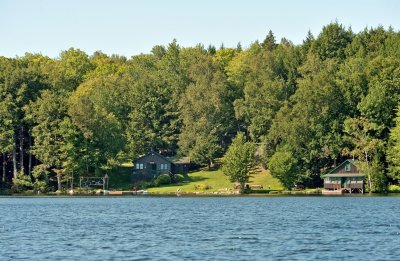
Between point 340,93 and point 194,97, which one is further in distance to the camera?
point 194,97

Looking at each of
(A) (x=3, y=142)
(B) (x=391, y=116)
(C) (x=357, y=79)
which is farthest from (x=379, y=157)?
(A) (x=3, y=142)

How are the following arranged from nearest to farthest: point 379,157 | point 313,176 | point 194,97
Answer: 1. point 379,157
2. point 313,176
3. point 194,97

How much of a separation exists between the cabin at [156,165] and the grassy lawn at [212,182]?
5162 mm

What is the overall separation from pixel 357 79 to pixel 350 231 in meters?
81.9

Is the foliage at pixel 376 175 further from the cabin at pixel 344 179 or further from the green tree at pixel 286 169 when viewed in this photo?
the green tree at pixel 286 169

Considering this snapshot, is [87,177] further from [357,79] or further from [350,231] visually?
[350,231]

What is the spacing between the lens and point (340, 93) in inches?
5408

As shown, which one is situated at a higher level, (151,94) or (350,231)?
(151,94)

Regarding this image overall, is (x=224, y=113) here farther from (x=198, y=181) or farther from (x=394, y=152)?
(x=394, y=152)

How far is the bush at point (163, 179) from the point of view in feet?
473

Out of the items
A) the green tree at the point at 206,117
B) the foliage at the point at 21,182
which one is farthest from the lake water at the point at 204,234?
A: the green tree at the point at 206,117

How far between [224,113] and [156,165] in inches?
676

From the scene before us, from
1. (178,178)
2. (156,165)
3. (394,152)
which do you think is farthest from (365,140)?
(156,165)

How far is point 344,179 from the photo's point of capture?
132 meters
